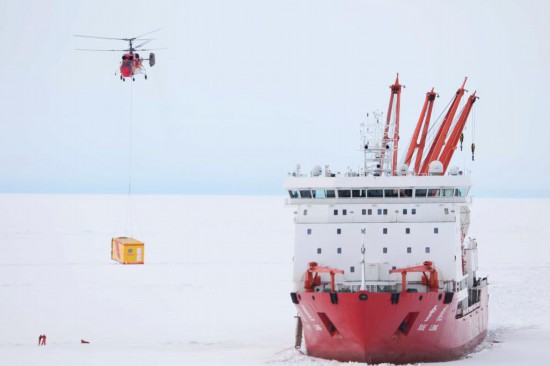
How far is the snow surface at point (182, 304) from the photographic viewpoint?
37.5 metres

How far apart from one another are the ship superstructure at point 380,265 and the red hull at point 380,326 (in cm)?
4

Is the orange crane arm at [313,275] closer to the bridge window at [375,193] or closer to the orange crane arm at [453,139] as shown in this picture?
the bridge window at [375,193]

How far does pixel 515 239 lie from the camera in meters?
107

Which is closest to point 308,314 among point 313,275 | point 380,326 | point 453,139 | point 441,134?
point 313,275

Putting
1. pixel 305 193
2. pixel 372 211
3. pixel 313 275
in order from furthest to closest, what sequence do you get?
1. pixel 305 193
2. pixel 372 211
3. pixel 313 275

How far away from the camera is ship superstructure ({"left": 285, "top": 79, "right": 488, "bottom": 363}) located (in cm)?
3275

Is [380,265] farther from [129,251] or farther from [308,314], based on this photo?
[129,251]

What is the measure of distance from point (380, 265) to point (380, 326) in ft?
10.7

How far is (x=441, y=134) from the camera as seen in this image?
160ft

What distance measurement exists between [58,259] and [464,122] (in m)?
44.0

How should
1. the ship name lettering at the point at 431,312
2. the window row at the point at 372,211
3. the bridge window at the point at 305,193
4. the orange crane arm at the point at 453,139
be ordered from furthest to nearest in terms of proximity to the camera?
the orange crane arm at the point at 453,139, the bridge window at the point at 305,193, the window row at the point at 372,211, the ship name lettering at the point at 431,312

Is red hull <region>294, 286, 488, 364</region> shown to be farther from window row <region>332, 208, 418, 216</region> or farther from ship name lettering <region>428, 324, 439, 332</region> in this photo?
window row <region>332, 208, 418, 216</region>

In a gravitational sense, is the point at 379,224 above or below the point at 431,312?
above

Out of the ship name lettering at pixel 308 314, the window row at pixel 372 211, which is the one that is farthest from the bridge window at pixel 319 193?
the ship name lettering at pixel 308 314
